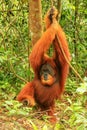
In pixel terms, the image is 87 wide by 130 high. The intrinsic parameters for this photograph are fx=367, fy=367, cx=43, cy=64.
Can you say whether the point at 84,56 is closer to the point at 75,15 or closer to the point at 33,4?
the point at 75,15

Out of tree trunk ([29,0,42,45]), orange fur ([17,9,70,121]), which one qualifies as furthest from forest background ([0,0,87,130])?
orange fur ([17,9,70,121])

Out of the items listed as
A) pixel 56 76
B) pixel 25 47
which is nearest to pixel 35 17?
pixel 56 76

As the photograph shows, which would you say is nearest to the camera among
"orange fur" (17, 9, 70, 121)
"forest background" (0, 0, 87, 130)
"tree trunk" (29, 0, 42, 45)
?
"tree trunk" (29, 0, 42, 45)

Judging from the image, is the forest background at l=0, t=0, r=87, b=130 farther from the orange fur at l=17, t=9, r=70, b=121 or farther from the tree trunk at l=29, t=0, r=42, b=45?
the orange fur at l=17, t=9, r=70, b=121

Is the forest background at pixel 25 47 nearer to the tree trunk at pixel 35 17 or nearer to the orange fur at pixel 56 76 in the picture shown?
the tree trunk at pixel 35 17

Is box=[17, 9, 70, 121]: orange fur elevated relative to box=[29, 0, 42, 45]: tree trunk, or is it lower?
lower

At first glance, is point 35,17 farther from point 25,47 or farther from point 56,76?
point 25,47

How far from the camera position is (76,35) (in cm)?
726

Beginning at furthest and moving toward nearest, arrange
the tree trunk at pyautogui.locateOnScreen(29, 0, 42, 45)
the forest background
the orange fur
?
the forest background
the orange fur
the tree trunk at pyautogui.locateOnScreen(29, 0, 42, 45)

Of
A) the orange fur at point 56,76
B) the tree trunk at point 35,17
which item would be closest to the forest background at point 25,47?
the tree trunk at point 35,17

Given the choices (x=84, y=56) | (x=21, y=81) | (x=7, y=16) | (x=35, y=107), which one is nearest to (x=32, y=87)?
(x=35, y=107)

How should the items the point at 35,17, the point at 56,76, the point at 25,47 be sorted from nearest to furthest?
the point at 35,17
the point at 56,76
the point at 25,47

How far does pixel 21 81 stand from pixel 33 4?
1.68 meters

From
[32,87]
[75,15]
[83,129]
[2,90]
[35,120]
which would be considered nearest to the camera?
[83,129]
